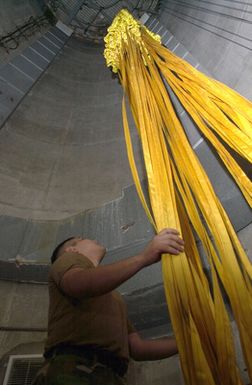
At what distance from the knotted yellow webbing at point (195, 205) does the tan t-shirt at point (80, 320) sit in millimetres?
253

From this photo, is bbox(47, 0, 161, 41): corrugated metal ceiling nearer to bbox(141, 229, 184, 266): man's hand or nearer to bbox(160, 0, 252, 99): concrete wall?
bbox(160, 0, 252, 99): concrete wall

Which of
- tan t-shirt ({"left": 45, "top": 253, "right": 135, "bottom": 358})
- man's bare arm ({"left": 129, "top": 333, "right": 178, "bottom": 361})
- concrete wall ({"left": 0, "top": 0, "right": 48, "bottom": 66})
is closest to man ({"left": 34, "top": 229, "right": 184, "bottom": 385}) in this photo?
tan t-shirt ({"left": 45, "top": 253, "right": 135, "bottom": 358})

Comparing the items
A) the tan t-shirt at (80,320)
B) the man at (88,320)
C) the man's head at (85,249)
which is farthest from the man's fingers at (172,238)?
the man's head at (85,249)

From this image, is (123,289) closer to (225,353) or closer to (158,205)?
(158,205)

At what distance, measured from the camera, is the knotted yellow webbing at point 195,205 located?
3.62 feet

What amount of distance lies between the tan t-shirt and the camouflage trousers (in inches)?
2.3

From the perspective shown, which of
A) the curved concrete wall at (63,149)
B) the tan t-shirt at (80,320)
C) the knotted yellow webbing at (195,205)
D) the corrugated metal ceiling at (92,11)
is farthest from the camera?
the corrugated metal ceiling at (92,11)

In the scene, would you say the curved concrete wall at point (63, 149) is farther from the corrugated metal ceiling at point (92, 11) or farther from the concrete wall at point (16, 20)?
the corrugated metal ceiling at point (92, 11)

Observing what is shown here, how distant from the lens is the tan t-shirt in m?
1.22

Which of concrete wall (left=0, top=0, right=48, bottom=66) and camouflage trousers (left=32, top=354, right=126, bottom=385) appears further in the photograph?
concrete wall (left=0, top=0, right=48, bottom=66)

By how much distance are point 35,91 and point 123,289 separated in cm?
255

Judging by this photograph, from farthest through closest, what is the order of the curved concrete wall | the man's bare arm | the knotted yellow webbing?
the curved concrete wall, the man's bare arm, the knotted yellow webbing

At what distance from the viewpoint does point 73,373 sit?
1118 millimetres

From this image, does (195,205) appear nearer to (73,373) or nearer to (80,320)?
(80,320)
